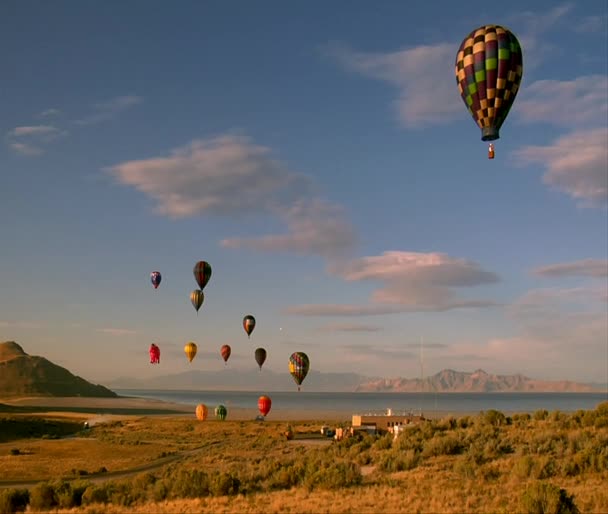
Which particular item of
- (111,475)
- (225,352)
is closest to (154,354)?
(225,352)

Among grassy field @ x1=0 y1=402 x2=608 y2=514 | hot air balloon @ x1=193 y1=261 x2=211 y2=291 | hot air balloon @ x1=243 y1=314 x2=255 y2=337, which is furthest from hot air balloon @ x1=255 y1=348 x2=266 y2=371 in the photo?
grassy field @ x1=0 y1=402 x2=608 y2=514

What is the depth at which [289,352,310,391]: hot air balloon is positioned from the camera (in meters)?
72.9

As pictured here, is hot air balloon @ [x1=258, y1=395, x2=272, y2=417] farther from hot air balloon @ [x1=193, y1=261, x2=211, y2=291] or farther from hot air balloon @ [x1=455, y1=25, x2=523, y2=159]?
hot air balloon @ [x1=455, y1=25, x2=523, y2=159]

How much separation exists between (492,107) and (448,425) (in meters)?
20.2

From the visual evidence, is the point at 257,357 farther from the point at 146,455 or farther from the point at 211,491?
the point at 211,491

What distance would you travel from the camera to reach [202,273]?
79.5 m

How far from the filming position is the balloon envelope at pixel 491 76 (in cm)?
3675

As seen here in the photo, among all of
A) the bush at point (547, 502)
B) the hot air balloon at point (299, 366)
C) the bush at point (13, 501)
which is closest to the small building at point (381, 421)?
the hot air balloon at point (299, 366)

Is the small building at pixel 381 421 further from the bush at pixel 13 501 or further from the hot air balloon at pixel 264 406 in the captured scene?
the bush at pixel 13 501

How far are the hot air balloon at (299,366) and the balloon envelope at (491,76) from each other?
4208 cm

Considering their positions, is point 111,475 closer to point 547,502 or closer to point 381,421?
point 381,421

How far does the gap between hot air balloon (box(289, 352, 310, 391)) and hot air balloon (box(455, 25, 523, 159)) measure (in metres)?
42.1

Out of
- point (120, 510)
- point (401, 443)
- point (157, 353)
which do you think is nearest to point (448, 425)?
point (401, 443)

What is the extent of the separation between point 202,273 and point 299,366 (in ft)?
A: 55.8
